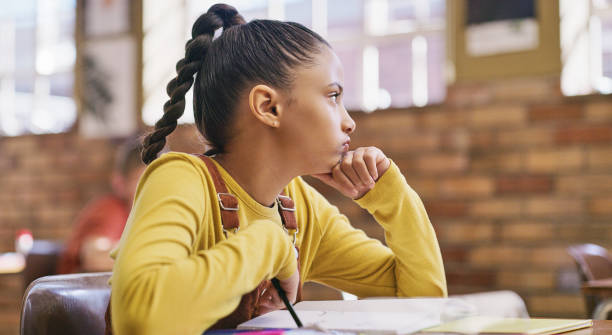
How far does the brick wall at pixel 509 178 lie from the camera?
276 centimetres

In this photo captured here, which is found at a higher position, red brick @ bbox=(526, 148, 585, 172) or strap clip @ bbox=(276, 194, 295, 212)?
red brick @ bbox=(526, 148, 585, 172)

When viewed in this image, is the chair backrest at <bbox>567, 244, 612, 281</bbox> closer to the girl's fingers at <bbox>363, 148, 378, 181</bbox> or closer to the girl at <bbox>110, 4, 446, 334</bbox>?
the girl at <bbox>110, 4, 446, 334</bbox>

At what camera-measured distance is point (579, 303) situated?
275cm

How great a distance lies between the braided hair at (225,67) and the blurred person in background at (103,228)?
1414 millimetres

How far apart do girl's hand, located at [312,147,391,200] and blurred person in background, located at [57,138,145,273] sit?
57.7 inches

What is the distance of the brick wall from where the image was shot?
2760 mm

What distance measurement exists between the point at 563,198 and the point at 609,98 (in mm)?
451

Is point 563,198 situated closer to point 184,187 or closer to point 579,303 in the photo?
point 579,303

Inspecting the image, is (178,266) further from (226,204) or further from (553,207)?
(553,207)

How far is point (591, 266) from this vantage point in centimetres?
206

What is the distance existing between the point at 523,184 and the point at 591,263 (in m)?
0.83

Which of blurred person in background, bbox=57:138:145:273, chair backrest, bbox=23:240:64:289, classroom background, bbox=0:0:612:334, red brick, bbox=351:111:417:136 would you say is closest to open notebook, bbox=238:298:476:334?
blurred person in background, bbox=57:138:145:273

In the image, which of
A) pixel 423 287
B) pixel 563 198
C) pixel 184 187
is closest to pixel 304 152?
pixel 184 187

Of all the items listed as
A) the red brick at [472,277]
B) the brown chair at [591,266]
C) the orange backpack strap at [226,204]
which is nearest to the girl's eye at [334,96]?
the orange backpack strap at [226,204]
